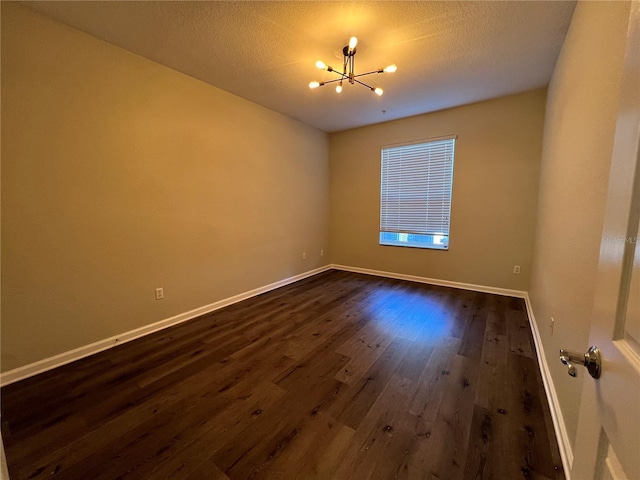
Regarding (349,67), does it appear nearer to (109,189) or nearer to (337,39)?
(337,39)

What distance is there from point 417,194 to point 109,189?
12.8 feet

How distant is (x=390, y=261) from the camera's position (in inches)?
175

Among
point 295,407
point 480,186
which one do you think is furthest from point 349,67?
point 295,407

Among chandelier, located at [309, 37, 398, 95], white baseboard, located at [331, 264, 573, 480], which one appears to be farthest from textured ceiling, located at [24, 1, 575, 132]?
white baseboard, located at [331, 264, 573, 480]

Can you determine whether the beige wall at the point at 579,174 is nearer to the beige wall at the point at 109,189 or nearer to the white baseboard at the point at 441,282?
the white baseboard at the point at 441,282

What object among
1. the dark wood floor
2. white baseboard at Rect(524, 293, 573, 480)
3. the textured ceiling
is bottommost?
the dark wood floor

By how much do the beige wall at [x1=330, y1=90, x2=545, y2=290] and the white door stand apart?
11.0 ft

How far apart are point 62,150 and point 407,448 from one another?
10.1 feet

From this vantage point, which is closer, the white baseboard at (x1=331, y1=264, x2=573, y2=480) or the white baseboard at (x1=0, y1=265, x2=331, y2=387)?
the white baseboard at (x1=331, y1=264, x2=573, y2=480)

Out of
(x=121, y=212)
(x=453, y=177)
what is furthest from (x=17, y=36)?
(x=453, y=177)

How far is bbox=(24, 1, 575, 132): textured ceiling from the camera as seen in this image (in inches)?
71.2

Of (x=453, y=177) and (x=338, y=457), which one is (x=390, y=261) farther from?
(x=338, y=457)

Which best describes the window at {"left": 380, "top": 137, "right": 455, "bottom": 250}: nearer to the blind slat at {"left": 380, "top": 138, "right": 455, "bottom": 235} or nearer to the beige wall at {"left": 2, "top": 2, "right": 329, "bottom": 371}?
the blind slat at {"left": 380, "top": 138, "right": 455, "bottom": 235}

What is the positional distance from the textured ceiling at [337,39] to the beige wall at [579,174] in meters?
0.45
